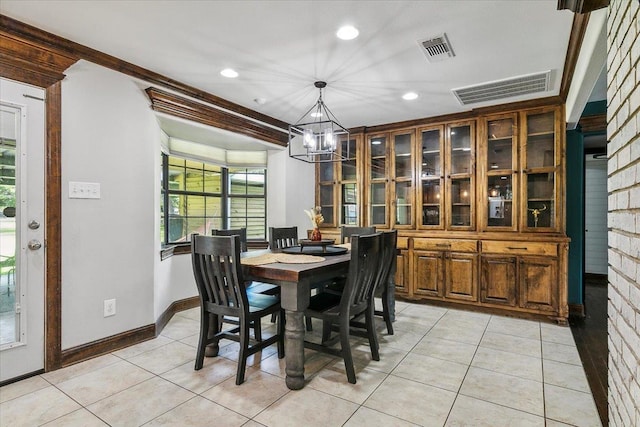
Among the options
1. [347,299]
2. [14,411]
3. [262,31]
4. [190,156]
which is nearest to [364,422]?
[347,299]

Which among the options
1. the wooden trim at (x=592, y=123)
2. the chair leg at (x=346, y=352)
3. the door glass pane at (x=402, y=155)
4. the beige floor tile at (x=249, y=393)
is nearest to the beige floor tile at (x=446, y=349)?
the chair leg at (x=346, y=352)

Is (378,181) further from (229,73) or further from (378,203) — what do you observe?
(229,73)

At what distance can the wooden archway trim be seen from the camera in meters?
2.34

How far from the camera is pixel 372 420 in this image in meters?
1.82

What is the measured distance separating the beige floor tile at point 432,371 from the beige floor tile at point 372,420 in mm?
496

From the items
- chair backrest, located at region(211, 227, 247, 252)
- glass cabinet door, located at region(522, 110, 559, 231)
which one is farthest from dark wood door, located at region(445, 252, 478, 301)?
chair backrest, located at region(211, 227, 247, 252)

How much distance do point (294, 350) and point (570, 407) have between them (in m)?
1.65

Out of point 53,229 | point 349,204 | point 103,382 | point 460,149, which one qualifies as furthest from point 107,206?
point 460,149

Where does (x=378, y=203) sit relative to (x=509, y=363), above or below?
above

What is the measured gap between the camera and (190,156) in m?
4.14

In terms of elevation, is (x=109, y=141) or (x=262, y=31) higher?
(x=262, y=31)

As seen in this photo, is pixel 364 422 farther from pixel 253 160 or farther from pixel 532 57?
pixel 253 160

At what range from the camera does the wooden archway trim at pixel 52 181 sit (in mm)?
2338

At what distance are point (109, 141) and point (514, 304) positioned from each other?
4.26 metres
